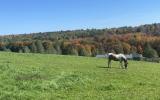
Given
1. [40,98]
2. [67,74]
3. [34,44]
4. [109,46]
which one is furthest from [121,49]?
[40,98]

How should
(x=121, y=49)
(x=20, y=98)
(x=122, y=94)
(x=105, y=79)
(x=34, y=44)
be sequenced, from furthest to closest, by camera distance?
(x=121, y=49), (x=34, y=44), (x=105, y=79), (x=122, y=94), (x=20, y=98)

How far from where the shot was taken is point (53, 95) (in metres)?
22.9

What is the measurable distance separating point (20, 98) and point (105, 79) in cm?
1014

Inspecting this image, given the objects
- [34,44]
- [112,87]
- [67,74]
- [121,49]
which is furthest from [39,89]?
[121,49]

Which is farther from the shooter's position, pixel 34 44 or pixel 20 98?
pixel 34 44

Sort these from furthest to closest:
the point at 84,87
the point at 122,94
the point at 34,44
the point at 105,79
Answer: the point at 34,44 < the point at 105,79 < the point at 84,87 < the point at 122,94

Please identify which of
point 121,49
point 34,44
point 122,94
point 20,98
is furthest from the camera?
point 121,49

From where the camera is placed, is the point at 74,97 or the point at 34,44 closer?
the point at 74,97

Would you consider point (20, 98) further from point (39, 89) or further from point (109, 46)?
point (109, 46)

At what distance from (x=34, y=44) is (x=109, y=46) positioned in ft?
120

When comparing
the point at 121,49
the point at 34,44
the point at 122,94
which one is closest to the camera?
the point at 122,94

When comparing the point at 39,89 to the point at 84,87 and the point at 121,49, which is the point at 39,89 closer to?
the point at 84,87

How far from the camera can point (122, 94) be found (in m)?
23.8

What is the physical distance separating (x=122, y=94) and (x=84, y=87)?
3.24 meters
